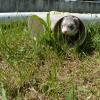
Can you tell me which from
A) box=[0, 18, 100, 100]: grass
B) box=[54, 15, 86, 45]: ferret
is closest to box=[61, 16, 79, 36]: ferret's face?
box=[54, 15, 86, 45]: ferret

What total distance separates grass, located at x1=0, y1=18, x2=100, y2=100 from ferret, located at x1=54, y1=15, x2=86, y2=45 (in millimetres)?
62

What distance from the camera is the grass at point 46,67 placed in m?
2.38

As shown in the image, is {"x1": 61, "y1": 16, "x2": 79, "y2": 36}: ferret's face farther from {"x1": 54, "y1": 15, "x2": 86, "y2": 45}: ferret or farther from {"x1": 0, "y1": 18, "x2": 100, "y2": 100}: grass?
{"x1": 0, "y1": 18, "x2": 100, "y2": 100}: grass

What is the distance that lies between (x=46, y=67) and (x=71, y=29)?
600mm

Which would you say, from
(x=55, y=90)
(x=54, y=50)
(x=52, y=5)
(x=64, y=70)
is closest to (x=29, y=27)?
(x=54, y=50)

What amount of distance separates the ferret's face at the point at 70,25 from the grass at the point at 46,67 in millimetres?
115

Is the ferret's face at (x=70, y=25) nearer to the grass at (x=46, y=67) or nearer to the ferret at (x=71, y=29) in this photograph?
the ferret at (x=71, y=29)

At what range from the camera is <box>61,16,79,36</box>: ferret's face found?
10.2 ft

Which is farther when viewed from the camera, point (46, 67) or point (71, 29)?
point (71, 29)

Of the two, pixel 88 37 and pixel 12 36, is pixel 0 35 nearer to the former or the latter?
pixel 12 36

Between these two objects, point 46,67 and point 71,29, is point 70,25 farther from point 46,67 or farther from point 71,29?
point 46,67

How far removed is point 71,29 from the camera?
3186 mm

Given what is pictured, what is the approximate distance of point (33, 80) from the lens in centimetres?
250

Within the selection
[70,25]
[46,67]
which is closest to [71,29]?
[70,25]
